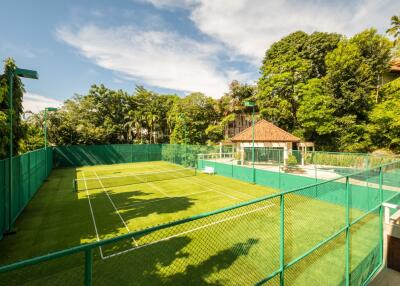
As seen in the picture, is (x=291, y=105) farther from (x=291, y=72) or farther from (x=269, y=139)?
(x=269, y=139)

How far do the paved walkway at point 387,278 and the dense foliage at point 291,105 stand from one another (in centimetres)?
1293

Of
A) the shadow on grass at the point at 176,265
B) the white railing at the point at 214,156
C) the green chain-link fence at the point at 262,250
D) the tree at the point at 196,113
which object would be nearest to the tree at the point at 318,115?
the white railing at the point at 214,156

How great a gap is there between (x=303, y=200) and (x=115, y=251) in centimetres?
924

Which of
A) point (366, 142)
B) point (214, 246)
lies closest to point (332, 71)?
point (366, 142)

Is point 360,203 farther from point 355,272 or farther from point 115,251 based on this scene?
point 115,251

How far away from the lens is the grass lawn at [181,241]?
5.90 meters

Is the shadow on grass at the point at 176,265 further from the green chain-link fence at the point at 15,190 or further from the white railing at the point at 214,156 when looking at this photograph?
the white railing at the point at 214,156

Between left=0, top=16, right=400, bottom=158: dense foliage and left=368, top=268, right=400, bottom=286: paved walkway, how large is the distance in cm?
1293

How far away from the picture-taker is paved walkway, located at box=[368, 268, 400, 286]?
5524 millimetres

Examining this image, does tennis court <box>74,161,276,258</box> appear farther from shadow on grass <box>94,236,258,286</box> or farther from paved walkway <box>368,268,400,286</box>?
paved walkway <box>368,268,400,286</box>

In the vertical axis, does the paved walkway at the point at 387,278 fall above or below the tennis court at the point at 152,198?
above

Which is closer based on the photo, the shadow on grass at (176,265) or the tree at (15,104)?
A: the shadow on grass at (176,265)

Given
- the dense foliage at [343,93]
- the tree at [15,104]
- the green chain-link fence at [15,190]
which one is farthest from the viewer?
the dense foliage at [343,93]

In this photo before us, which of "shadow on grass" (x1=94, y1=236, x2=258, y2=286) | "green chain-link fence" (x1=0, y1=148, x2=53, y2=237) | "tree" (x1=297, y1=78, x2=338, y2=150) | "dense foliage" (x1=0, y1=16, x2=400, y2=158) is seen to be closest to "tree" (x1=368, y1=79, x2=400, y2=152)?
"dense foliage" (x1=0, y1=16, x2=400, y2=158)
